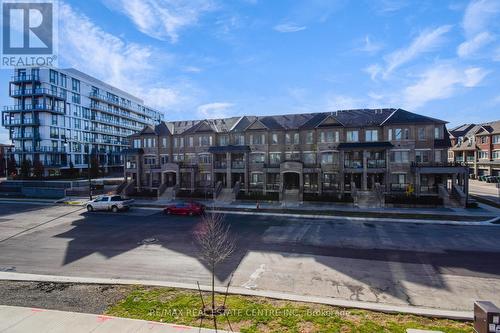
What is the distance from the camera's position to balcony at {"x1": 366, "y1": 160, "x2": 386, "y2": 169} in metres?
35.8

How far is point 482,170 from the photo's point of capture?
62594mm

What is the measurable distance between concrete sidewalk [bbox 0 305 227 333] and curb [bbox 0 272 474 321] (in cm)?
287

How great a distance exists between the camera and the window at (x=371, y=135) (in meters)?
36.9

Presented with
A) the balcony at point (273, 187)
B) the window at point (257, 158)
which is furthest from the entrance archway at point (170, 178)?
the balcony at point (273, 187)

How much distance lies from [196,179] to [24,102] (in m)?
50.0

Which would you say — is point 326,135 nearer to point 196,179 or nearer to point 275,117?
point 275,117

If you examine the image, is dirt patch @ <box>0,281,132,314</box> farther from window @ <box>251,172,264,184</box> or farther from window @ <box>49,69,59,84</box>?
window @ <box>49,69,59,84</box>

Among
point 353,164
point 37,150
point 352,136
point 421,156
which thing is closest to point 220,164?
point 353,164

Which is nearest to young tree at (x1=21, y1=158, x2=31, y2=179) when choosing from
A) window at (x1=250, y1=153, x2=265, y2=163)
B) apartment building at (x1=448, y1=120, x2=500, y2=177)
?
window at (x1=250, y1=153, x2=265, y2=163)

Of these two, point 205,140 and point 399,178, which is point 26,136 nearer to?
point 205,140

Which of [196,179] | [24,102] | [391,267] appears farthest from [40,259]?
[24,102]

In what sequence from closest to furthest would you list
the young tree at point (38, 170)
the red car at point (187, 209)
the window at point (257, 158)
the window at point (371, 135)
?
the red car at point (187, 209) → the window at point (371, 135) → the window at point (257, 158) → the young tree at point (38, 170)

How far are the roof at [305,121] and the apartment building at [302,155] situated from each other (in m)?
0.13

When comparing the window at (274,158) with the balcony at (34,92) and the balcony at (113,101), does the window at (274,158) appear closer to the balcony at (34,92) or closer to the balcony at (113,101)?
the balcony at (34,92)
